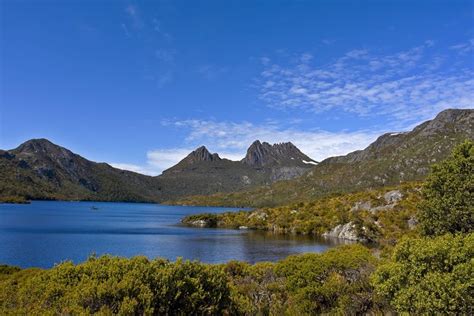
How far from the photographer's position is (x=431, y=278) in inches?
516

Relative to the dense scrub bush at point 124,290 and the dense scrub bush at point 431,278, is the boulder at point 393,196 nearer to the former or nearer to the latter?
the dense scrub bush at point 431,278

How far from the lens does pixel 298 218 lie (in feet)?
378

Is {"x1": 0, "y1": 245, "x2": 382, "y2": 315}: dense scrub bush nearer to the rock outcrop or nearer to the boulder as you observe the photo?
the rock outcrop

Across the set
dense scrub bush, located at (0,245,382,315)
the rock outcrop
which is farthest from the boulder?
dense scrub bush, located at (0,245,382,315)

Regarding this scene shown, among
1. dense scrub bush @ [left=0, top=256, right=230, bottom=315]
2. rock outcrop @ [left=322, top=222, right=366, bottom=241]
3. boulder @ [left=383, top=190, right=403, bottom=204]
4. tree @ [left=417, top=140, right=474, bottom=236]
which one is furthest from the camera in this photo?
boulder @ [left=383, top=190, right=403, bottom=204]

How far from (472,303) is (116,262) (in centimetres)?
1261

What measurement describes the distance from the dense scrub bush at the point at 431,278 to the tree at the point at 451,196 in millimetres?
12016

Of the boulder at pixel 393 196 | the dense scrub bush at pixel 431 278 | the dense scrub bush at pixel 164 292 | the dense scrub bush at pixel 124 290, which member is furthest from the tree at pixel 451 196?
the boulder at pixel 393 196

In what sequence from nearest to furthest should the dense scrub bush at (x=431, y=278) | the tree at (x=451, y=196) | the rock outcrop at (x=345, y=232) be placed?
the dense scrub bush at (x=431, y=278)
the tree at (x=451, y=196)
the rock outcrop at (x=345, y=232)

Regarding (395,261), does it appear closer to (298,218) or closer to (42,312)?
(42,312)

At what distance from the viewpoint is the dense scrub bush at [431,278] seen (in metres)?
12.5

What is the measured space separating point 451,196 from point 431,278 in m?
16.6

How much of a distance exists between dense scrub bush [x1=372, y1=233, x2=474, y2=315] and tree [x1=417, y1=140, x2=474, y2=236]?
12.0 meters

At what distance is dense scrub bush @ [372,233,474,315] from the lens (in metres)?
12.5
